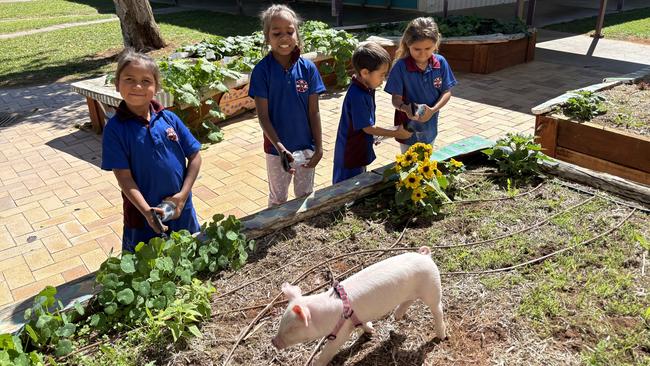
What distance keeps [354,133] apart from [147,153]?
139cm

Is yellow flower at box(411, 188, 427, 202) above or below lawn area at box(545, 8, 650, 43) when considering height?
below

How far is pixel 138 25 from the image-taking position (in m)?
10.7

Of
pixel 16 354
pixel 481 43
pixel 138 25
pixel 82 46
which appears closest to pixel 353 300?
pixel 16 354

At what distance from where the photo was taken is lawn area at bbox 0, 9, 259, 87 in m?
9.81

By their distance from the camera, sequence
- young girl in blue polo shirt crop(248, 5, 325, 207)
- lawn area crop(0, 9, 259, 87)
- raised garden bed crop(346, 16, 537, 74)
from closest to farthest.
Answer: young girl in blue polo shirt crop(248, 5, 325, 207) < raised garden bed crop(346, 16, 537, 74) < lawn area crop(0, 9, 259, 87)

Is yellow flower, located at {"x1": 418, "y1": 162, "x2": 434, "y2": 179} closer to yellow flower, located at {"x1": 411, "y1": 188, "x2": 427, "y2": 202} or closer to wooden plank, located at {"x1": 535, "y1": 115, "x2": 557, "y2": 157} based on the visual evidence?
yellow flower, located at {"x1": 411, "y1": 188, "x2": 427, "y2": 202}

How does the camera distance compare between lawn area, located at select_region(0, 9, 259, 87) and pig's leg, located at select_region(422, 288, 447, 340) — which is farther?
lawn area, located at select_region(0, 9, 259, 87)

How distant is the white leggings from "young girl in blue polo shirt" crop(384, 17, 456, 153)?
0.80 meters

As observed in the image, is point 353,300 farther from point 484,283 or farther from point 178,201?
point 178,201

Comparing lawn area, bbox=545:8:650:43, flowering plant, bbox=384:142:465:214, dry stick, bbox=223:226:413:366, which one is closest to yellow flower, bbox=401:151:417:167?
flowering plant, bbox=384:142:465:214

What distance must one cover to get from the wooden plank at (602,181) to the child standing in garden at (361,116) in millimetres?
1145

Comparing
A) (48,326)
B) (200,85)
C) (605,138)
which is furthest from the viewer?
(200,85)

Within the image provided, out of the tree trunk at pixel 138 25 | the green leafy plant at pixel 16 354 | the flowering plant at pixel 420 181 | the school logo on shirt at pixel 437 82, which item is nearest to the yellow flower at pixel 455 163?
the flowering plant at pixel 420 181

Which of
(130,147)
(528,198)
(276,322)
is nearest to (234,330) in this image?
(276,322)
